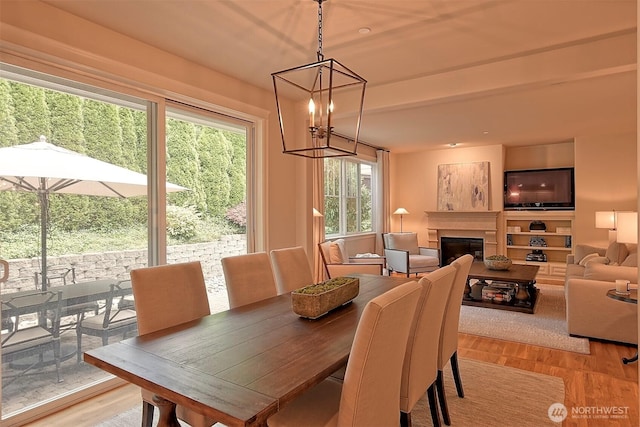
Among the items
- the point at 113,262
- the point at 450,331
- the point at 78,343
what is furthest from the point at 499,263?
the point at 78,343

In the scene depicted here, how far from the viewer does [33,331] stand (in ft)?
7.94

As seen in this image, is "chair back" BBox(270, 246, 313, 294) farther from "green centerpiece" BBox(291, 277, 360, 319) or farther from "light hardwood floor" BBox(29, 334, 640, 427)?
"light hardwood floor" BBox(29, 334, 640, 427)

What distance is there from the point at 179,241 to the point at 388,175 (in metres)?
5.46

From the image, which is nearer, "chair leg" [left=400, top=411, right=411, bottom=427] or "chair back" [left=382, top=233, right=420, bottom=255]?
"chair leg" [left=400, top=411, right=411, bottom=427]

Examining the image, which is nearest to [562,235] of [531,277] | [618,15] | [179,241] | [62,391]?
[531,277]

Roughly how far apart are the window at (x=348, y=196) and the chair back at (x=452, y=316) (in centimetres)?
412

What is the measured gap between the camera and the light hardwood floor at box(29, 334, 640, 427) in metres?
2.39

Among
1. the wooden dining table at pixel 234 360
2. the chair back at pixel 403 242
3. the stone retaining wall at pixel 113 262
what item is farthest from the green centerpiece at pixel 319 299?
the chair back at pixel 403 242

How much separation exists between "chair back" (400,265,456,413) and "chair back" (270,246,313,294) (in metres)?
1.23

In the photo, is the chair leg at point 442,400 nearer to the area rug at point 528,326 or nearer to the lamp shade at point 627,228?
the area rug at point 528,326

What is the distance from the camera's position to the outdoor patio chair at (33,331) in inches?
91.0

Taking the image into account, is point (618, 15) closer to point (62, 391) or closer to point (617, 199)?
point (62, 391)

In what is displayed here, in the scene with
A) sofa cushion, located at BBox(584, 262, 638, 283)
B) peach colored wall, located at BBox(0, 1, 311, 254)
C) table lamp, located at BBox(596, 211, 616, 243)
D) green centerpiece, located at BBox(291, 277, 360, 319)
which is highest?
peach colored wall, located at BBox(0, 1, 311, 254)

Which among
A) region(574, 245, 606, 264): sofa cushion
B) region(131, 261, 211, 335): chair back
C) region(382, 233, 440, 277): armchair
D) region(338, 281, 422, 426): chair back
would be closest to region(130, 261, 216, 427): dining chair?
region(131, 261, 211, 335): chair back
